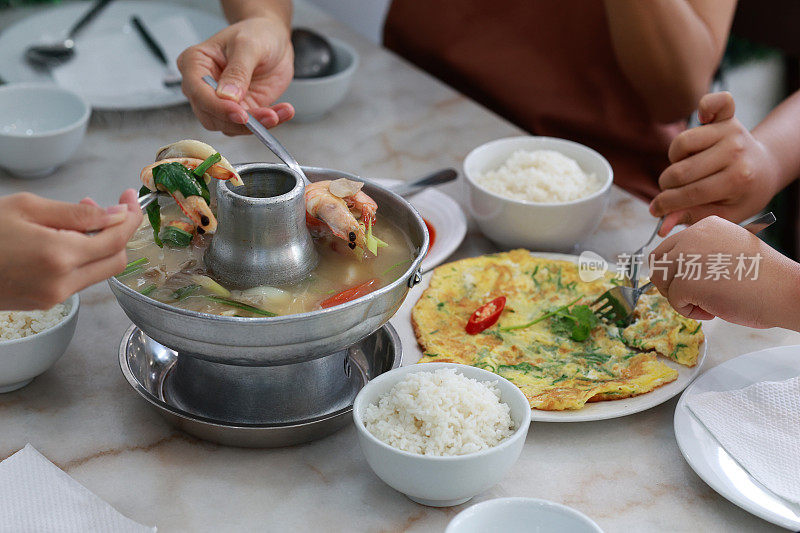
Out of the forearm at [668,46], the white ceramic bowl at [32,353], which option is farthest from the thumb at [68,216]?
the forearm at [668,46]

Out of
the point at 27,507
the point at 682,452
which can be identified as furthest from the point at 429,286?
the point at 27,507

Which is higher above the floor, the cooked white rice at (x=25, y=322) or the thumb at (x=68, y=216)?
the thumb at (x=68, y=216)

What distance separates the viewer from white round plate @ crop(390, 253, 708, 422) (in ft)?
4.67

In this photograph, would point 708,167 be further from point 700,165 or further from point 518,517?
point 518,517

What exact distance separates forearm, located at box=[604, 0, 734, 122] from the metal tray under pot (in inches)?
54.5

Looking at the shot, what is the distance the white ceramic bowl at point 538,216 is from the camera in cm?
193

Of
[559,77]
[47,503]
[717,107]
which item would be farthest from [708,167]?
[47,503]

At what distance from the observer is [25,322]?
5.00ft

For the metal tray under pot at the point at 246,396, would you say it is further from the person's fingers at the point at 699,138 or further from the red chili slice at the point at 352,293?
the person's fingers at the point at 699,138

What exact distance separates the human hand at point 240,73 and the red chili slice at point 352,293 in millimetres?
555

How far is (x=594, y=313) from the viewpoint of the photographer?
1.70m

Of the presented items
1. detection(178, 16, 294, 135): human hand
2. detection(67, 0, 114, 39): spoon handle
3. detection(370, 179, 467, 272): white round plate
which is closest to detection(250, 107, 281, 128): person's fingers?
detection(178, 16, 294, 135): human hand

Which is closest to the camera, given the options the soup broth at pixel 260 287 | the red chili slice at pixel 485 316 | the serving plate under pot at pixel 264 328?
the serving plate under pot at pixel 264 328

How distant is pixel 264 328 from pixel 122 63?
1.96 metres
